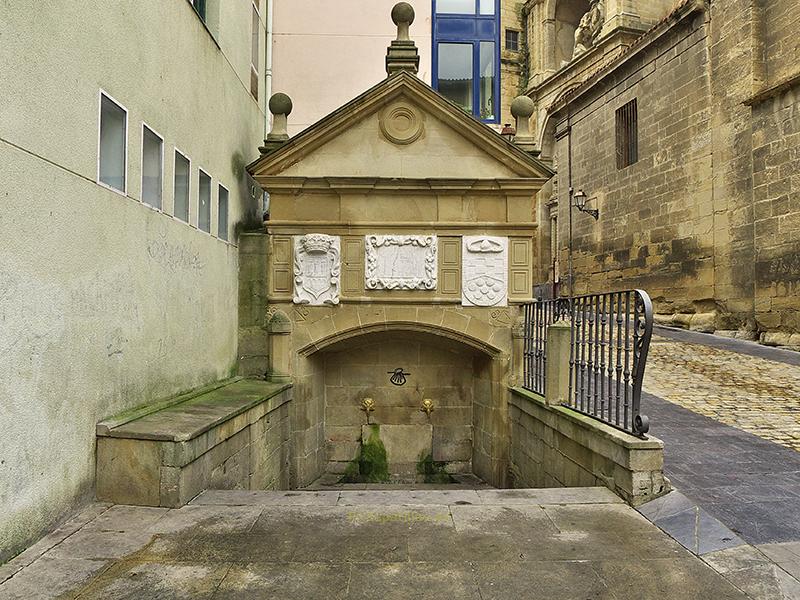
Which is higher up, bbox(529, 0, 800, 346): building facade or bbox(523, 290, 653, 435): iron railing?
bbox(529, 0, 800, 346): building facade

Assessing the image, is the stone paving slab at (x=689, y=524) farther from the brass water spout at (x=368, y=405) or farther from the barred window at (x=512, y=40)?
the barred window at (x=512, y=40)

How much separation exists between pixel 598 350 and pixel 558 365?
0.52 metres

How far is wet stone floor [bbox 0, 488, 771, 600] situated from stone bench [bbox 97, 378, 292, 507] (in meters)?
0.17

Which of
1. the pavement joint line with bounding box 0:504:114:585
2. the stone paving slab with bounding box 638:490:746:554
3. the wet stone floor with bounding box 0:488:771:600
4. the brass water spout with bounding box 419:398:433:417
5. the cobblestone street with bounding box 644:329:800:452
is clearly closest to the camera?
the wet stone floor with bounding box 0:488:771:600

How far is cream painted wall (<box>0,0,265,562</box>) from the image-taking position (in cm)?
350

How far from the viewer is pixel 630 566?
340 cm

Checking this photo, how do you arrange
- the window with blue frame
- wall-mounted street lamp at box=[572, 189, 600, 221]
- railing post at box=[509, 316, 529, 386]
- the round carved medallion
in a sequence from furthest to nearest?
wall-mounted street lamp at box=[572, 189, 600, 221] → the window with blue frame → the round carved medallion → railing post at box=[509, 316, 529, 386]

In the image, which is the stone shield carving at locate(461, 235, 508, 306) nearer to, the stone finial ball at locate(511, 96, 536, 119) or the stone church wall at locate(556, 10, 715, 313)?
the stone finial ball at locate(511, 96, 536, 119)

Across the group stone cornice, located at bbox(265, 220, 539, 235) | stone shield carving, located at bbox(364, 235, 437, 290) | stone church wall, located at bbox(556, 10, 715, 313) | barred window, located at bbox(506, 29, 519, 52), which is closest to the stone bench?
stone shield carving, located at bbox(364, 235, 437, 290)

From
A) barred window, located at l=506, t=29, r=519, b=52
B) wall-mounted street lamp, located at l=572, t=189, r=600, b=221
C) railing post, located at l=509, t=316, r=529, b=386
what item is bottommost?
railing post, located at l=509, t=316, r=529, b=386

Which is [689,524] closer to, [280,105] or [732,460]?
[732,460]

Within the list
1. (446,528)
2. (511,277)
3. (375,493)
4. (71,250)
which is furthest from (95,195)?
(511,277)

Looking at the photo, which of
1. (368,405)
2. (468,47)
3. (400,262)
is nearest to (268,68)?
(468,47)

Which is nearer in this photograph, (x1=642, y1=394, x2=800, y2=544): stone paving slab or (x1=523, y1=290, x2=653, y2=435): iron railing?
(x1=642, y1=394, x2=800, y2=544): stone paving slab
